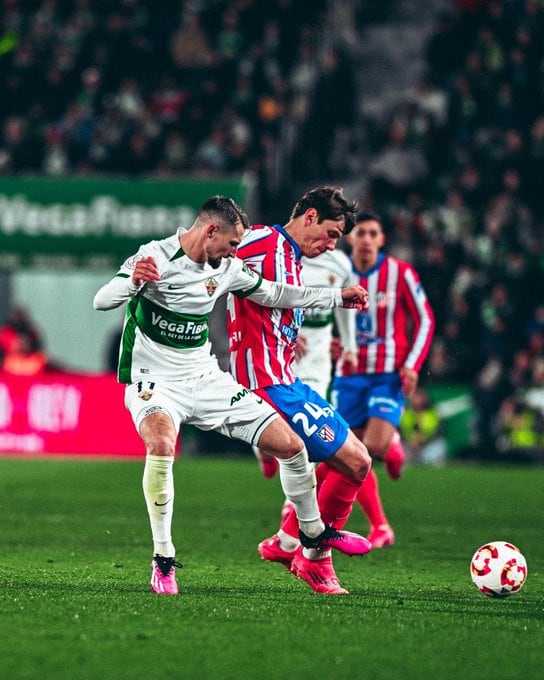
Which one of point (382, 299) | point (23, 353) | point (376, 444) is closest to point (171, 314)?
point (376, 444)

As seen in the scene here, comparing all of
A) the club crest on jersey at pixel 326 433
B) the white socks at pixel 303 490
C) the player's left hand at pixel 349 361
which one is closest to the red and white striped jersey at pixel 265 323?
the club crest on jersey at pixel 326 433

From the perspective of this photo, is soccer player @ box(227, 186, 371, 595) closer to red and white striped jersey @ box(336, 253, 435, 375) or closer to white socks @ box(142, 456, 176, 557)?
white socks @ box(142, 456, 176, 557)

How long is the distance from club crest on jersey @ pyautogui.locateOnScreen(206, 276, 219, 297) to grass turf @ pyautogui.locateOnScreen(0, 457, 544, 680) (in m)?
1.48

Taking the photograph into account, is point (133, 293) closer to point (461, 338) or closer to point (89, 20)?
point (461, 338)

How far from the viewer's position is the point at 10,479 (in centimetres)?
1455

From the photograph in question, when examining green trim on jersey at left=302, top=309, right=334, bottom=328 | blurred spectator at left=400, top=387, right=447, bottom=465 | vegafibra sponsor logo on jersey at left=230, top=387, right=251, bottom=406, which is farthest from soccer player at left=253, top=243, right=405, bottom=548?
blurred spectator at left=400, top=387, right=447, bottom=465

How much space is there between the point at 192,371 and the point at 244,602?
4.10ft

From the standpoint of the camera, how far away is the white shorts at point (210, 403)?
22.4 ft

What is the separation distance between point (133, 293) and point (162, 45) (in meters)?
16.5

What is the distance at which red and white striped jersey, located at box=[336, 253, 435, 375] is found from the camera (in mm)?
9703

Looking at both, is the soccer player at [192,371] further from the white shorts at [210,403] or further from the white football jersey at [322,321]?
the white football jersey at [322,321]

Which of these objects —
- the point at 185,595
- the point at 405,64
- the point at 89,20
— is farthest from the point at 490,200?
the point at 185,595

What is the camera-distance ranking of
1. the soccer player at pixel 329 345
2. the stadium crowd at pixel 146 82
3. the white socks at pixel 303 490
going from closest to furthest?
the white socks at pixel 303 490 → the soccer player at pixel 329 345 → the stadium crowd at pixel 146 82

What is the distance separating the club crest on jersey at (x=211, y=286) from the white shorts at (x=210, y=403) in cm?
42
